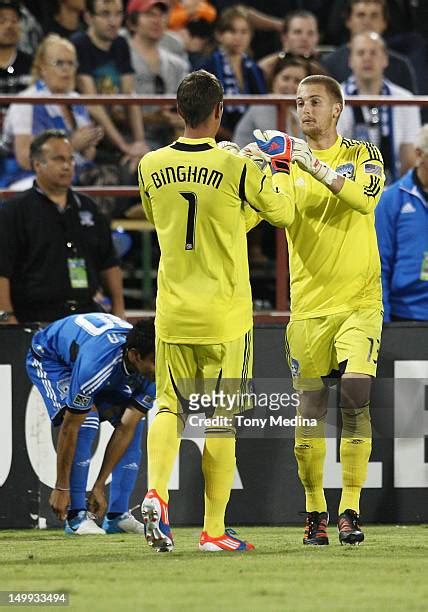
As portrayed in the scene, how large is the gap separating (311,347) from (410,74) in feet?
18.3

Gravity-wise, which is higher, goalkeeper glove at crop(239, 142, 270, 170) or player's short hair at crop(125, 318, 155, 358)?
goalkeeper glove at crop(239, 142, 270, 170)

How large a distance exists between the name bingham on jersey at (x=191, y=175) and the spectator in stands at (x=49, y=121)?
13.0 feet

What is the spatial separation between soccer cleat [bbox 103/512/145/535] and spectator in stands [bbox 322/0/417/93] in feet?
17.0

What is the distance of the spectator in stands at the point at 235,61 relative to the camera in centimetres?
1113

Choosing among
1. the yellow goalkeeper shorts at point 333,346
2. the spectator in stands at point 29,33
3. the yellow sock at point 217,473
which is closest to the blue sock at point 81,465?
the yellow goalkeeper shorts at point 333,346

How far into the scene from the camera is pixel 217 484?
20.2ft

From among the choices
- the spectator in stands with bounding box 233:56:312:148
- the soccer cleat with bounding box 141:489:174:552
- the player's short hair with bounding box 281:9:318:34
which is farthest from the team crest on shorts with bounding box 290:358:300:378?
the player's short hair with bounding box 281:9:318:34

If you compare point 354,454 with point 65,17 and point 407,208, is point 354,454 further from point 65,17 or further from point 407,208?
point 65,17

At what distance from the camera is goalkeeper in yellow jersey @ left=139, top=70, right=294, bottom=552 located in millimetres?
6043

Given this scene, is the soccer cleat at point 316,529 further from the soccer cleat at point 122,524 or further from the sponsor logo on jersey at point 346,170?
the sponsor logo on jersey at point 346,170

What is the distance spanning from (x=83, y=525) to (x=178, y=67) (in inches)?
207

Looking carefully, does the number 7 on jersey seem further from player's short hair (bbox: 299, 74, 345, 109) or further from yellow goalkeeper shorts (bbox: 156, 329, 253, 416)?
player's short hair (bbox: 299, 74, 345, 109)

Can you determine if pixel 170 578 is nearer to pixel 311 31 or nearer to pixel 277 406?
pixel 277 406

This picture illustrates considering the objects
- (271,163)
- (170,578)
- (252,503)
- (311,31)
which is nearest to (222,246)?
(271,163)
